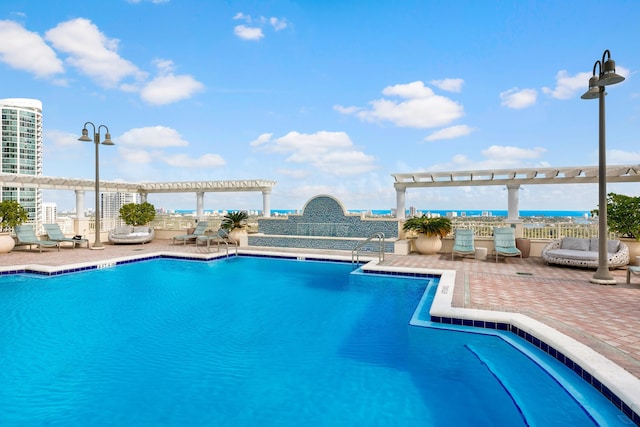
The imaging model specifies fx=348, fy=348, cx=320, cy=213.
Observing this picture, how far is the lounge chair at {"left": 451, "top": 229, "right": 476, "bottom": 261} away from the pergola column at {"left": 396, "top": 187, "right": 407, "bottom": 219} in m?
3.03

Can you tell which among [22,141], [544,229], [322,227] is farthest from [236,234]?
[22,141]

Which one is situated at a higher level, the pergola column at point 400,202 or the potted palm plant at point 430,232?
the pergola column at point 400,202

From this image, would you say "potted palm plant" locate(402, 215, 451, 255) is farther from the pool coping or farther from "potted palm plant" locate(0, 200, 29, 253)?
"potted palm plant" locate(0, 200, 29, 253)

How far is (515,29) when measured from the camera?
12.0 m

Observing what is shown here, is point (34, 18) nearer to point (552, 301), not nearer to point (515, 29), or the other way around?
point (515, 29)

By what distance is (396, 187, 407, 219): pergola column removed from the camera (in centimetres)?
1345

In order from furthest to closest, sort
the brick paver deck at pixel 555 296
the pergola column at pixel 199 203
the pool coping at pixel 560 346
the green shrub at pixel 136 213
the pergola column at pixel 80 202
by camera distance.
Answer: the pergola column at pixel 199 203 → the green shrub at pixel 136 213 → the pergola column at pixel 80 202 → the brick paver deck at pixel 555 296 → the pool coping at pixel 560 346

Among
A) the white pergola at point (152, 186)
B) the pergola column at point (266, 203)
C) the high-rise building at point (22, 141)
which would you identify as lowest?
the pergola column at point (266, 203)

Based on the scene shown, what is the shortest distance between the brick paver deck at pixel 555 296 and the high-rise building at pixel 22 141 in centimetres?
7899

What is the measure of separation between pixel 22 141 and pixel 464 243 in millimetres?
92209

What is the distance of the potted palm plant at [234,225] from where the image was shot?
46.4ft

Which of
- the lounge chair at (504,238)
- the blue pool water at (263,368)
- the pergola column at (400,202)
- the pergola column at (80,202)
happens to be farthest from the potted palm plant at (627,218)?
the pergola column at (80,202)

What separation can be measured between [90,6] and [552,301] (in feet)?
53.1

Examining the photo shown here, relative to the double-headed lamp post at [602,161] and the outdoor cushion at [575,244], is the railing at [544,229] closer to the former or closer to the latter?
the outdoor cushion at [575,244]
